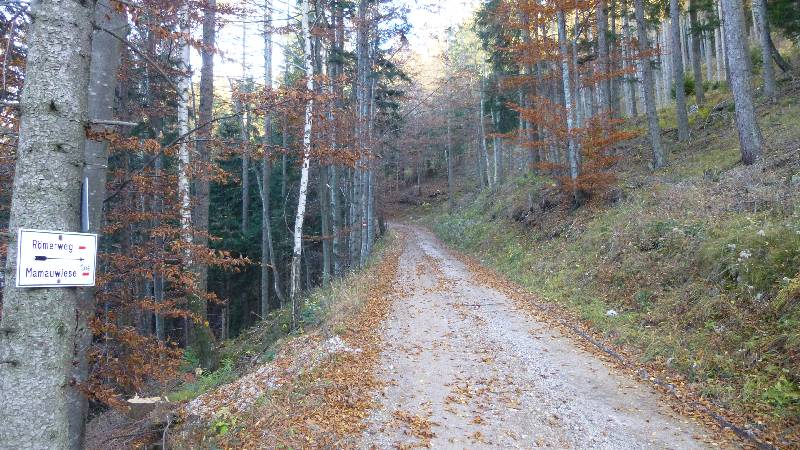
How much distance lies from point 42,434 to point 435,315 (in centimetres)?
804

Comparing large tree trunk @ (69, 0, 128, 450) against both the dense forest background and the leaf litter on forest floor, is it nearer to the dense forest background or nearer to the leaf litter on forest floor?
the dense forest background

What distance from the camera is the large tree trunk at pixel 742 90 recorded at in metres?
12.2

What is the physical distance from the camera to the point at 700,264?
838 cm

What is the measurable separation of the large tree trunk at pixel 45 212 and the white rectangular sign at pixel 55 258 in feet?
0.20

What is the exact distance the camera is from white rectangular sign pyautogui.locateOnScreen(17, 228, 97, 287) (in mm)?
2773

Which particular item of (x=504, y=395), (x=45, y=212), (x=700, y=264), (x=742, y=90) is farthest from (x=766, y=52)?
(x=45, y=212)

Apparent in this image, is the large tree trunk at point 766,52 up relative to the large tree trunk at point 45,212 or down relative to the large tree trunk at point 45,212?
up

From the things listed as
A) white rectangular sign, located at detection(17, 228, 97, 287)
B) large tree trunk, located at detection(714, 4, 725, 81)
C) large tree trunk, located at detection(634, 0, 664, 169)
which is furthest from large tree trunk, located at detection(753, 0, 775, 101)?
white rectangular sign, located at detection(17, 228, 97, 287)

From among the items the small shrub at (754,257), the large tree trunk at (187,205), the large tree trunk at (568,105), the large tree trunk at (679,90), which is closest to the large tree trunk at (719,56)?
the large tree trunk at (679,90)

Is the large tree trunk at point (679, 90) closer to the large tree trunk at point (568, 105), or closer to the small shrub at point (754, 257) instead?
the large tree trunk at point (568, 105)

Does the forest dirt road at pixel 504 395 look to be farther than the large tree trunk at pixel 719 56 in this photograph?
No

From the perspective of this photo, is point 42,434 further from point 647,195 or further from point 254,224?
point 254,224

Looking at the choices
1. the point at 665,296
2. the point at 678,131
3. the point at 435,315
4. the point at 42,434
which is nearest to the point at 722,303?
the point at 665,296

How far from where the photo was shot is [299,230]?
11383mm
